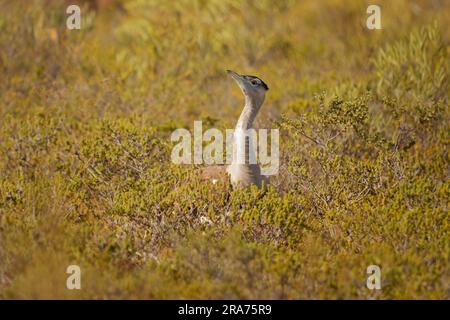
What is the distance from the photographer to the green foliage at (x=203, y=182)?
4.21 meters

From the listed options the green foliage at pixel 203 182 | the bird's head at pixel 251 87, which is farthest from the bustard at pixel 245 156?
the green foliage at pixel 203 182

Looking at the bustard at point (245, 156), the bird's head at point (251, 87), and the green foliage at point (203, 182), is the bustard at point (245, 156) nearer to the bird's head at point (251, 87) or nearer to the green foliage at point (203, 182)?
the bird's head at point (251, 87)

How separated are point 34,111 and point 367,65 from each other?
16.7 ft

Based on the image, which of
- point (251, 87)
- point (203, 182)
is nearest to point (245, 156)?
point (203, 182)

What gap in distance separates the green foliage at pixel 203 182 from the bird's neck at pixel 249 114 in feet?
1.20

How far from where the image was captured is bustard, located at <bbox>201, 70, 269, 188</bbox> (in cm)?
536

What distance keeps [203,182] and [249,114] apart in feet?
2.52

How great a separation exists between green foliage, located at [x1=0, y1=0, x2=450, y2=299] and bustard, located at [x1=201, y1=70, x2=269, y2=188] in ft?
0.67

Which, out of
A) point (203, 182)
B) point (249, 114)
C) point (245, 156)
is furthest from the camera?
point (249, 114)

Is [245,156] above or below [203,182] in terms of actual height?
above

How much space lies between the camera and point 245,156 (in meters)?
5.36

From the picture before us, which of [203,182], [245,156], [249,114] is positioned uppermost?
[249,114]

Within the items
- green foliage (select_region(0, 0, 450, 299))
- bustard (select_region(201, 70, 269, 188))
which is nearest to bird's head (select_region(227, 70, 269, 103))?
bustard (select_region(201, 70, 269, 188))

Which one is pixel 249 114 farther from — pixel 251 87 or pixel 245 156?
pixel 245 156
